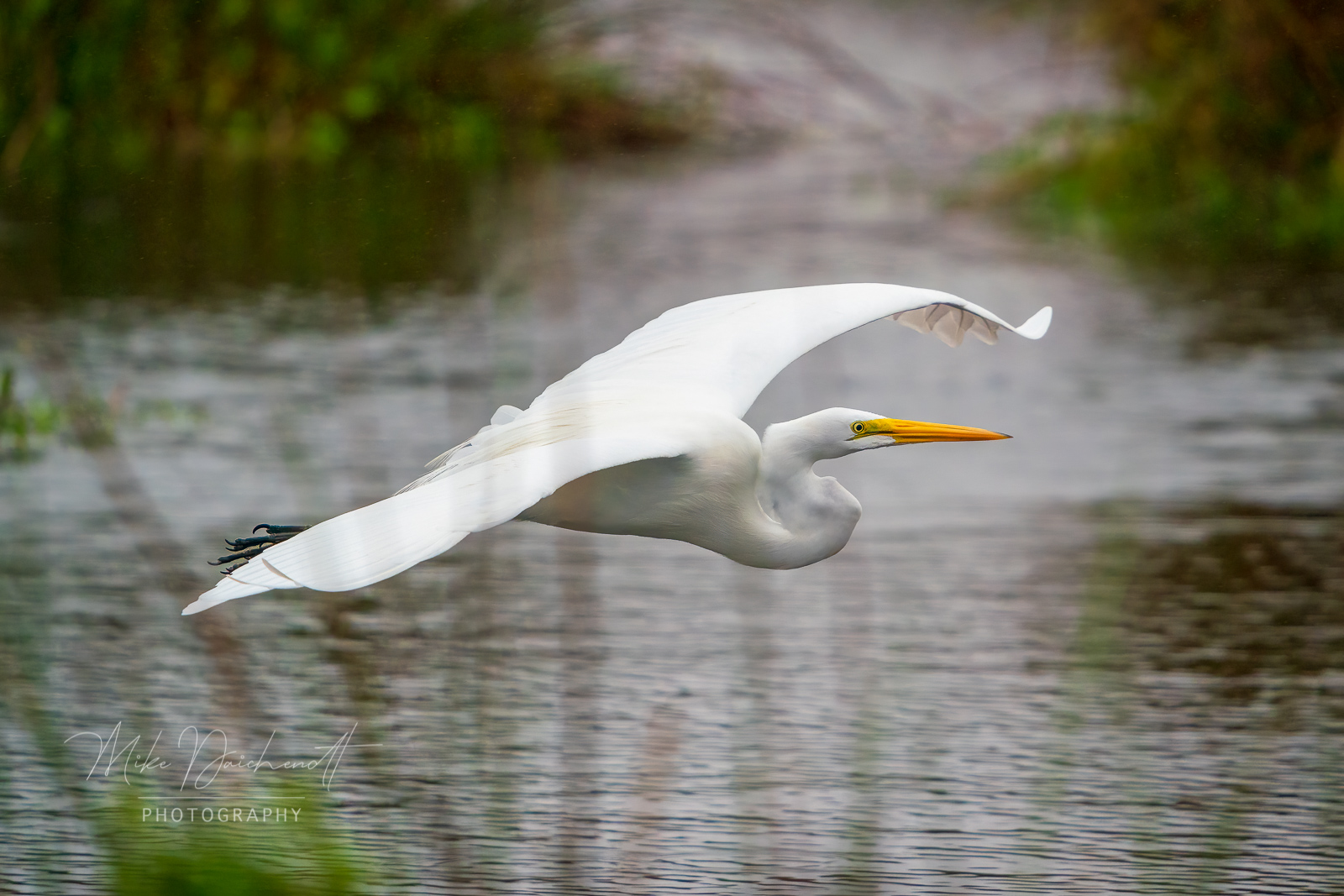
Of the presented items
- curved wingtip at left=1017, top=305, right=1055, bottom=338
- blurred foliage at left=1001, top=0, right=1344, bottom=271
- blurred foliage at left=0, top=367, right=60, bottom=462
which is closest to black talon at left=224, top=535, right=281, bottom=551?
curved wingtip at left=1017, top=305, right=1055, bottom=338

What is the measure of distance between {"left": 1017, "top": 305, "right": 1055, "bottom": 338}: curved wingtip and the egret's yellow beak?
0.44 m

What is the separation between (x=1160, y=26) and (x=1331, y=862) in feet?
42.0

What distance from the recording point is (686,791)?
5.24m

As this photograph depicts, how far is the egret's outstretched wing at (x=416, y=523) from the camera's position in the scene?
346 centimetres

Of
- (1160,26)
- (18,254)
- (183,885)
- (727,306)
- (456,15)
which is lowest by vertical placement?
(183,885)

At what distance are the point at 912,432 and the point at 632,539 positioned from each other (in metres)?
3.59

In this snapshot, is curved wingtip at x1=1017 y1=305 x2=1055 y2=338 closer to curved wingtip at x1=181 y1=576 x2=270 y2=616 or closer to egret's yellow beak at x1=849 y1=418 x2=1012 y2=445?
egret's yellow beak at x1=849 y1=418 x2=1012 y2=445

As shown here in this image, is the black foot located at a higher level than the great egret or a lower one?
lower

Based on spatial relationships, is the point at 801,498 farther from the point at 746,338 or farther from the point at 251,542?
the point at 251,542

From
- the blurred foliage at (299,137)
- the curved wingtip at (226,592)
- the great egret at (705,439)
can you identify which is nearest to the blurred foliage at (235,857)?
the curved wingtip at (226,592)

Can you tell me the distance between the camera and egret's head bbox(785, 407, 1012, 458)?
4734 mm

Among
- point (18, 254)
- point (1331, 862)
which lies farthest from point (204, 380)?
point (1331, 862)

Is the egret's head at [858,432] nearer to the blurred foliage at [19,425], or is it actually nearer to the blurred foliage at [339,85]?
the blurred foliage at [19,425]

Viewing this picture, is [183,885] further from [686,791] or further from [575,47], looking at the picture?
[575,47]
